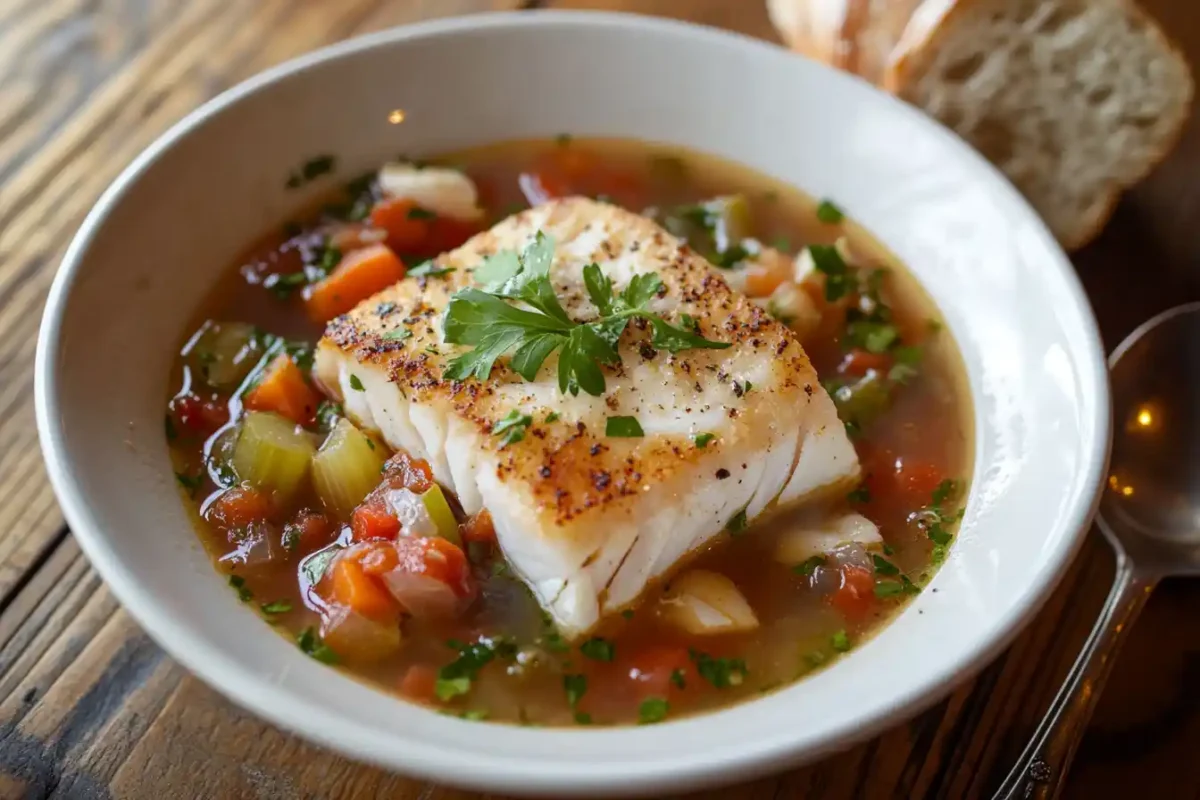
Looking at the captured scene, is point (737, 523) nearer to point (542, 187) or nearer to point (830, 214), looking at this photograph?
point (830, 214)

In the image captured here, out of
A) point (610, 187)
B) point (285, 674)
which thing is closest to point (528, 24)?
point (610, 187)

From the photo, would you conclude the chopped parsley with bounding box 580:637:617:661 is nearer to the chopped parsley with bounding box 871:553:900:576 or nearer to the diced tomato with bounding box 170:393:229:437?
the chopped parsley with bounding box 871:553:900:576

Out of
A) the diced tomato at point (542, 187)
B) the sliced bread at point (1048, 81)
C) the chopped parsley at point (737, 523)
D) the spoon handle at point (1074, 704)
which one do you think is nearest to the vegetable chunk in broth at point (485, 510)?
the chopped parsley at point (737, 523)

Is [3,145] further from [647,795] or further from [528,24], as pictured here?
[647,795]

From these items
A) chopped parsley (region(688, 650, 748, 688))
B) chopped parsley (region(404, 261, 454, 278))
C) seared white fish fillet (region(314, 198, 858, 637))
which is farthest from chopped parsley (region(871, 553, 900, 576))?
chopped parsley (region(404, 261, 454, 278))

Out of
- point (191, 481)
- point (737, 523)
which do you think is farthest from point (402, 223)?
point (737, 523)

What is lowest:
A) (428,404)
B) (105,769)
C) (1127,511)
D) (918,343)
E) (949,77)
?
(1127,511)

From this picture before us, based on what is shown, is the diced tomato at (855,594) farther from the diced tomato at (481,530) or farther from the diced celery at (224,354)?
the diced celery at (224,354)

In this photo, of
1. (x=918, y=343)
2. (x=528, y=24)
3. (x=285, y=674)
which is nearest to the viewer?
(x=285, y=674)
